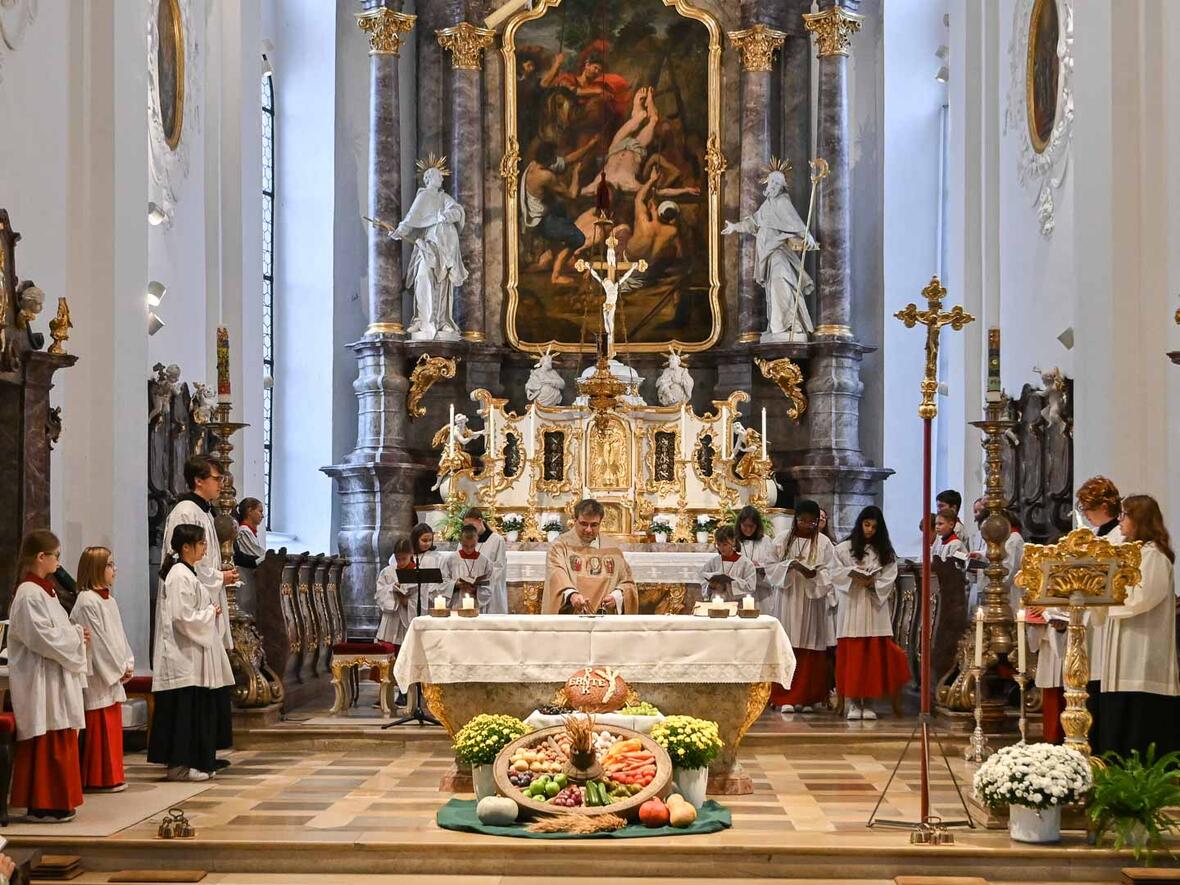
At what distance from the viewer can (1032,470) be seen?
14.8m

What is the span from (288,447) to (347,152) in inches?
145

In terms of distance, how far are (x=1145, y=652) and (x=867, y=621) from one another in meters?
4.42

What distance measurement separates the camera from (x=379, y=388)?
1948 centimetres

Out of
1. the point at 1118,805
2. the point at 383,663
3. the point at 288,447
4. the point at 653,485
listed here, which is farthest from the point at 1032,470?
the point at 288,447

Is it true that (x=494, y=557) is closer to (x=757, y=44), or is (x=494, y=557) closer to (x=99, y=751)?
(x=99, y=751)

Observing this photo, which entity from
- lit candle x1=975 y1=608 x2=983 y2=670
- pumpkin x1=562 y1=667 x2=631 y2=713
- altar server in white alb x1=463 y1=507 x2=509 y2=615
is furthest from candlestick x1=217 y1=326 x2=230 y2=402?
lit candle x1=975 y1=608 x2=983 y2=670

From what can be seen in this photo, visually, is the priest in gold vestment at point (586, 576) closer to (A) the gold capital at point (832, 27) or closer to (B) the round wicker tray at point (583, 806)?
(B) the round wicker tray at point (583, 806)

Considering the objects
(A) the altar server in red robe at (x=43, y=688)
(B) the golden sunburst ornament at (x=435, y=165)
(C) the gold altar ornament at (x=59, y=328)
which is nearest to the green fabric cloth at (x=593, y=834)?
(A) the altar server in red robe at (x=43, y=688)

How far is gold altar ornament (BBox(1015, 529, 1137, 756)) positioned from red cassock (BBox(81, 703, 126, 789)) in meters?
5.36

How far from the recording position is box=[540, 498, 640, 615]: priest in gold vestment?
1073 centimetres

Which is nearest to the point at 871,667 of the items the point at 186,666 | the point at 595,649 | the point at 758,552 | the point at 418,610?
the point at 758,552

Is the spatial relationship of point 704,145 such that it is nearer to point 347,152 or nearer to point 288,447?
point 347,152

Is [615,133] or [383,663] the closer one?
[383,663]

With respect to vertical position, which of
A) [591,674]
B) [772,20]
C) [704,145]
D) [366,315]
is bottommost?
[591,674]
